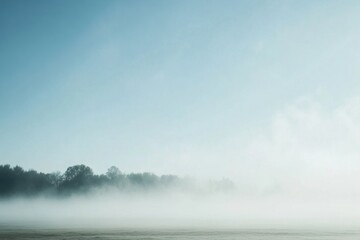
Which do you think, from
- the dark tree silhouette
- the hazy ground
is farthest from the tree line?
the hazy ground

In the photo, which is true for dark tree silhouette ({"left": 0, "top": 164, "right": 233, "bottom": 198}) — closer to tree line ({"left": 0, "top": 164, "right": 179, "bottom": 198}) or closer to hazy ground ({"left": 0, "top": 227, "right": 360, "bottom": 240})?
tree line ({"left": 0, "top": 164, "right": 179, "bottom": 198})

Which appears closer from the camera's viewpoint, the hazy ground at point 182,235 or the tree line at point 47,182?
the hazy ground at point 182,235

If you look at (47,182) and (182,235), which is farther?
(47,182)

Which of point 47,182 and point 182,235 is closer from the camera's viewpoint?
point 182,235

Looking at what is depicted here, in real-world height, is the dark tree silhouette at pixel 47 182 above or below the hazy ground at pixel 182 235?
above

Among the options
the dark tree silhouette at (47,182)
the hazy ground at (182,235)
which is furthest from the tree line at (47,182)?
the hazy ground at (182,235)

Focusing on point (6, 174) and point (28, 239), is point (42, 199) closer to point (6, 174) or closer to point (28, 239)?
point (6, 174)

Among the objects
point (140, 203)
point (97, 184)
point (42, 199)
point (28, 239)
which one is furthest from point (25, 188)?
point (28, 239)

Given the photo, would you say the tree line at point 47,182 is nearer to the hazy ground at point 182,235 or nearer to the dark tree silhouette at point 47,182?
the dark tree silhouette at point 47,182

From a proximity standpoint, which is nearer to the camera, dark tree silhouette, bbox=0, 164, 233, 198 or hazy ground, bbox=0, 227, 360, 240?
hazy ground, bbox=0, 227, 360, 240

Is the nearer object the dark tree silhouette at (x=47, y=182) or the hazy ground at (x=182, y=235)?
the hazy ground at (x=182, y=235)

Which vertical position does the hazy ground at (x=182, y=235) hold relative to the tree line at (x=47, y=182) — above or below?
below

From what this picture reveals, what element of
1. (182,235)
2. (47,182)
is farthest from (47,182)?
(182,235)

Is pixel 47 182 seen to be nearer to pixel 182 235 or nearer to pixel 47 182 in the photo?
pixel 47 182
